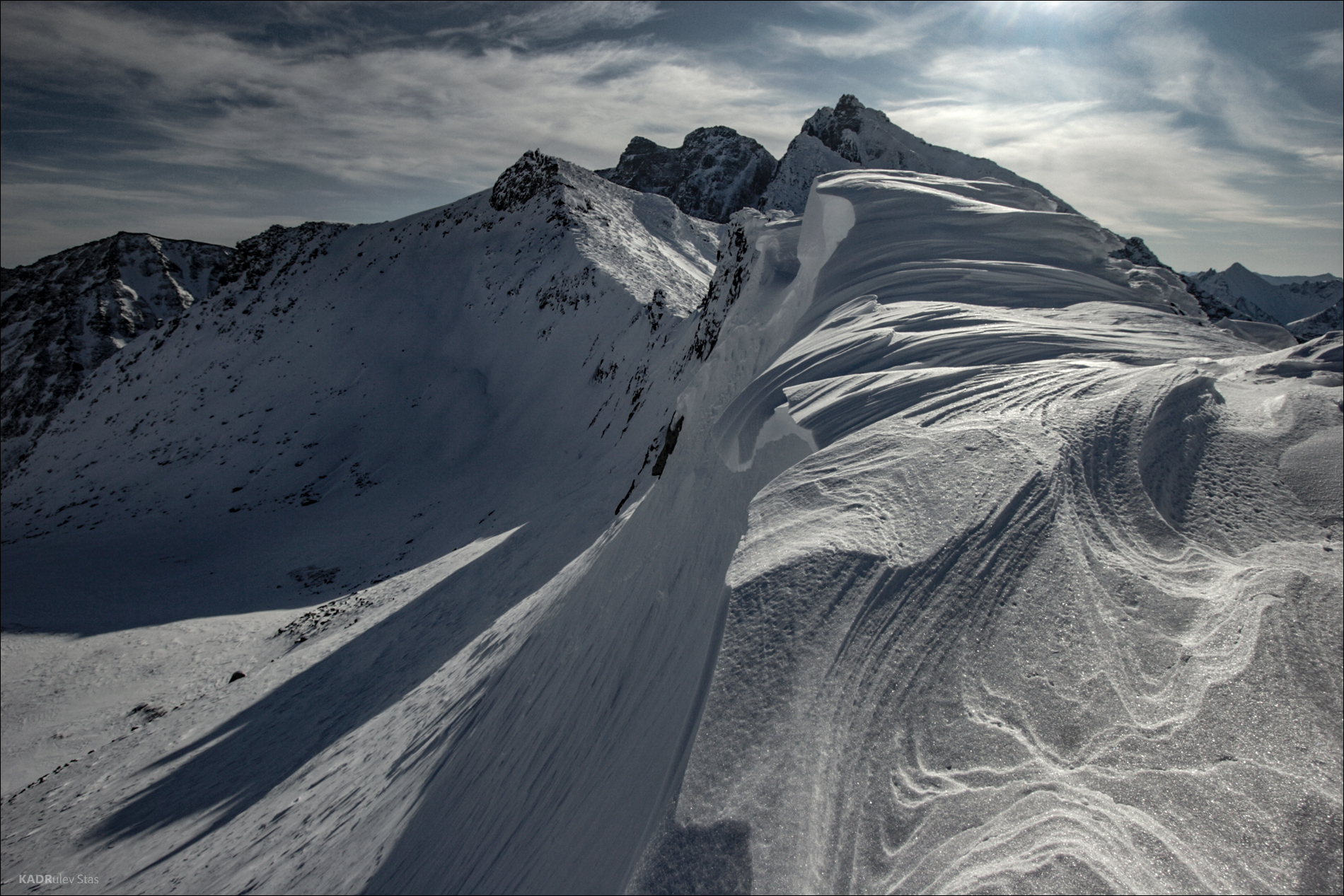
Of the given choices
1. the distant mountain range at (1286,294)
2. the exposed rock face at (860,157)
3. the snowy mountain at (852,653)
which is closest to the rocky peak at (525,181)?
the snowy mountain at (852,653)

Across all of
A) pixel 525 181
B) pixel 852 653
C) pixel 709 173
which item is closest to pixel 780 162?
A: pixel 709 173

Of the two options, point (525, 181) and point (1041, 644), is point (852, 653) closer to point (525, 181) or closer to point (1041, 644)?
point (1041, 644)

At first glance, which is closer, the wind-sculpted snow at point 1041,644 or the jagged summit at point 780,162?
the wind-sculpted snow at point 1041,644

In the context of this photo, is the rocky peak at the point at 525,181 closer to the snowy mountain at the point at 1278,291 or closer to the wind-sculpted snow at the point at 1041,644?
the wind-sculpted snow at the point at 1041,644

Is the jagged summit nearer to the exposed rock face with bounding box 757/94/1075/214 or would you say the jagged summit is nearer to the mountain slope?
the exposed rock face with bounding box 757/94/1075/214

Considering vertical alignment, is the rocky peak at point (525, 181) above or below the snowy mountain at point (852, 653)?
above

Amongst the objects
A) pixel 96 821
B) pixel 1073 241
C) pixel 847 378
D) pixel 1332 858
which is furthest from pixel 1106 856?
pixel 96 821

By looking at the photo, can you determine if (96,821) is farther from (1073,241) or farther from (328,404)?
(328,404)

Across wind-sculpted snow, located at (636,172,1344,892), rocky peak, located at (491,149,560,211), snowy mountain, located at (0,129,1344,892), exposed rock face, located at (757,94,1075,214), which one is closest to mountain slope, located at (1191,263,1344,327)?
exposed rock face, located at (757,94,1075,214)
